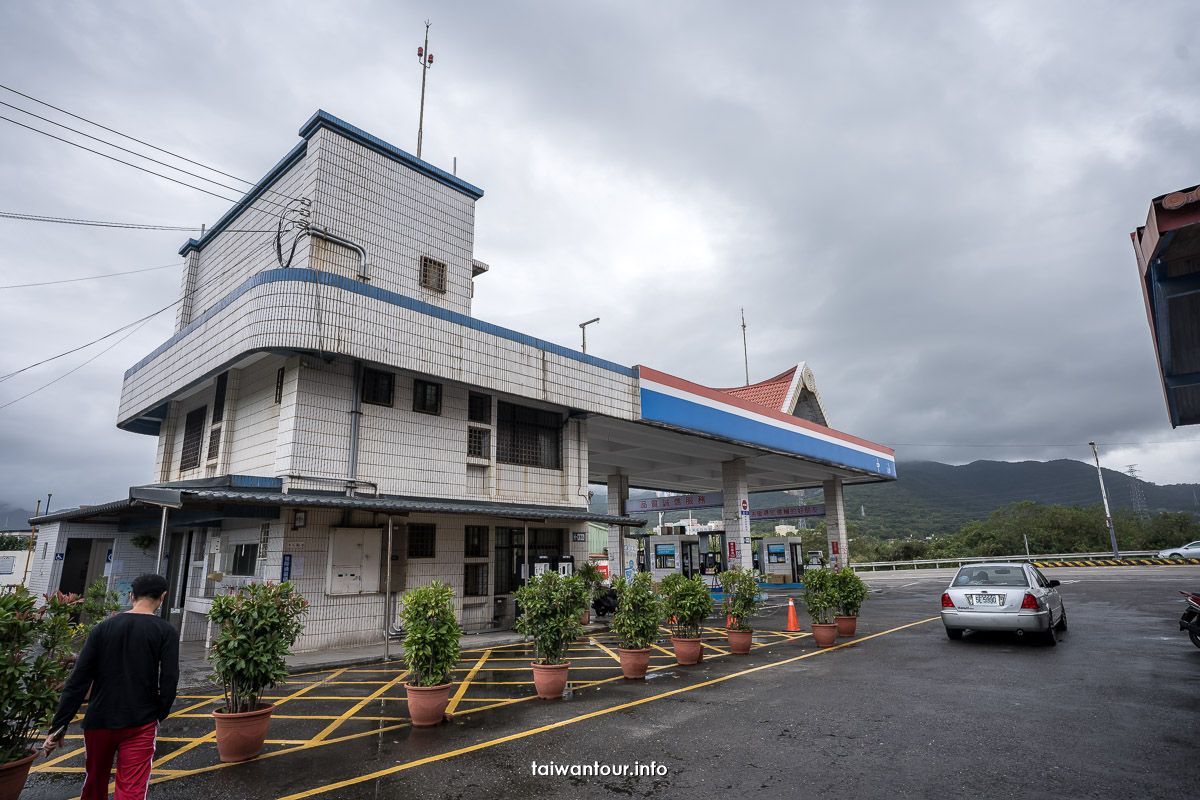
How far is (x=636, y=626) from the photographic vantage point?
10055 mm

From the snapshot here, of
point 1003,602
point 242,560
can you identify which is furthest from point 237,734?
point 1003,602

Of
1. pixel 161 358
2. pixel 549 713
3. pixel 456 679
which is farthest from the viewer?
pixel 161 358

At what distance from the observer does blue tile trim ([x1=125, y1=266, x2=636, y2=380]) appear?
44.1ft

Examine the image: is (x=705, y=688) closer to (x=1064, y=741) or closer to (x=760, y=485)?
(x=1064, y=741)

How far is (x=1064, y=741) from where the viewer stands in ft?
20.3

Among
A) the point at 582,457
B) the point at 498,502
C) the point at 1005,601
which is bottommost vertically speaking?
the point at 1005,601

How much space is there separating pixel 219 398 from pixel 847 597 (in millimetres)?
16721

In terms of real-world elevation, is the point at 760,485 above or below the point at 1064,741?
above

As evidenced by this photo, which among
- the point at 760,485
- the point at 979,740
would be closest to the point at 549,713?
the point at 979,740

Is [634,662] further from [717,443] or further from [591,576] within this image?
[717,443]

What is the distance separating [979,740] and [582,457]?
1398cm

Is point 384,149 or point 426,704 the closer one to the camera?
point 426,704

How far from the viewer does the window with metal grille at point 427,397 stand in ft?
51.2

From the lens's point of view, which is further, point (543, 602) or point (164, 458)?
point (164, 458)
